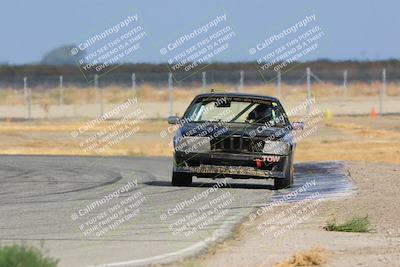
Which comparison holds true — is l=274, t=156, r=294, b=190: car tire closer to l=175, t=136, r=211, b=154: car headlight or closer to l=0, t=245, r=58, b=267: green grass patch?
l=175, t=136, r=211, b=154: car headlight

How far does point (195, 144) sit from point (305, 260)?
28.6 feet

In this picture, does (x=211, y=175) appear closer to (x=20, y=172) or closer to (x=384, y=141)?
(x=20, y=172)

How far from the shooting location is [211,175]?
19969 mm

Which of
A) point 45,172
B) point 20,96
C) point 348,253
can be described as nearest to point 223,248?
point 348,253

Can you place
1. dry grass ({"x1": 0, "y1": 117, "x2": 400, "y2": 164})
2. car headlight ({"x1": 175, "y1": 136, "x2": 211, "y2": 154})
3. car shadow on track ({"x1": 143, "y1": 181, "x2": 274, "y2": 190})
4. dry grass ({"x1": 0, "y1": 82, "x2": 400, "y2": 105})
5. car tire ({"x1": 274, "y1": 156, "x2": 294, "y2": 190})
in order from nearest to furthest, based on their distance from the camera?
car headlight ({"x1": 175, "y1": 136, "x2": 211, "y2": 154}) → car tire ({"x1": 274, "y1": 156, "x2": 294, "y2": 190}) → car shadow on track ({"x1": 143, "y1": 181, "x2": 274, "y2": 190}) → dry grass ({"x1": 0, "y1": 117, "x2": 400, "y2": 164}) → dry grass ({"x1": 0, "y1": 82, "x2": 400, "y2": 105})

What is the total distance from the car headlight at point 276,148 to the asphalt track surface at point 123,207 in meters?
0.65

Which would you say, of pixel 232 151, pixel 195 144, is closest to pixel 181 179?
pixel 195 144

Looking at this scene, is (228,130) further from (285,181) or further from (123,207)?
(123,207)

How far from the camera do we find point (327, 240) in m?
13.1

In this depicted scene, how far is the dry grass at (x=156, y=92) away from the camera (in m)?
68.0

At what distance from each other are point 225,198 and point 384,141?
69.9 feet

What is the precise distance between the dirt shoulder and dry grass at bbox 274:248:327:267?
0.08 m

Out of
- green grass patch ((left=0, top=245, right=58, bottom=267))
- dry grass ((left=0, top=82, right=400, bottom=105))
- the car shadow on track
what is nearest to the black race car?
the car shadow on track

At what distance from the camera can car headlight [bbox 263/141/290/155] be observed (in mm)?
19828
